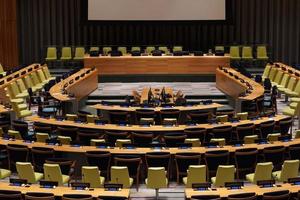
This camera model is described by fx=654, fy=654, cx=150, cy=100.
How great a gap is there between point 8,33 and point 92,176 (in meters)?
19.5

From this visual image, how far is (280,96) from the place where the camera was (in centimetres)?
2456

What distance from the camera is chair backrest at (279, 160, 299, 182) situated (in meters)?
13.1

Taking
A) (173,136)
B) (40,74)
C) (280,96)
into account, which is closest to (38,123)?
(173,136)

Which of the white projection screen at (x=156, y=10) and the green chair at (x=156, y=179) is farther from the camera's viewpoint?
the white projection screen at (x=156, y=10)

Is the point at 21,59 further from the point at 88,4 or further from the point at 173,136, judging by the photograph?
the point at 173,136

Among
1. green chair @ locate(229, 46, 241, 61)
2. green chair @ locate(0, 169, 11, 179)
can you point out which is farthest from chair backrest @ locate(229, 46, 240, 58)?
green chair @ locate(0, 169, 11, 179)

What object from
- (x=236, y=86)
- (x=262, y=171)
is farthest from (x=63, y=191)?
(x=236, y=86)

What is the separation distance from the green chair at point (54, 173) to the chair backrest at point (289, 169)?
174 inches

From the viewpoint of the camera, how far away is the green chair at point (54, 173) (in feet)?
42.8

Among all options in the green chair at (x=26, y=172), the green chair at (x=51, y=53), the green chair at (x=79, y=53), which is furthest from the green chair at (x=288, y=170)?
the green chair at (x=51, y=53)

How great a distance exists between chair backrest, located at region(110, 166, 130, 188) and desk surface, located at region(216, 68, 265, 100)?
25.1 feet

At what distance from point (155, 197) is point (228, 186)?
2.15 metres

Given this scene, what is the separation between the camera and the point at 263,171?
516 inches

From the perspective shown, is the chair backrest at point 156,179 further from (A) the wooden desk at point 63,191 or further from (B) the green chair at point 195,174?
(A) the wooden desk at point 63,191
